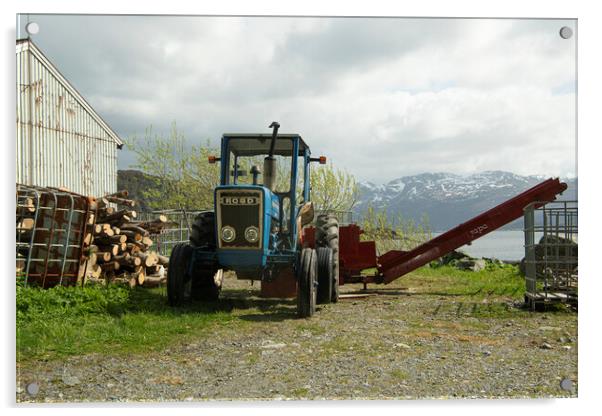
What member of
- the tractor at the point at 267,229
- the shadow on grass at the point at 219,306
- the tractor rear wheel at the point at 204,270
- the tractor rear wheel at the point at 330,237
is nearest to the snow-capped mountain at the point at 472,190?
the tractor at the point at 267,229

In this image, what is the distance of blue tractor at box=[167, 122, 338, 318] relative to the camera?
22.8 feet

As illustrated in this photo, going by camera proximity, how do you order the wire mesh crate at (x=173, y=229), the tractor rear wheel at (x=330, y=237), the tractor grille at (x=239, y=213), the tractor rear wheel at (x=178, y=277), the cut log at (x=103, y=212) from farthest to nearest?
the wire mesh crate at (x=173, y=229) → the cut log at (x=103, y=212) → the tractor rear wheel at (x=330, y=237) → the tractor rear wheel at (x=178, y=277) → the tractor grille at (x=239, y=213)

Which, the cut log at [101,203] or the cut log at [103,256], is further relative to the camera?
the cut log at [101,203]

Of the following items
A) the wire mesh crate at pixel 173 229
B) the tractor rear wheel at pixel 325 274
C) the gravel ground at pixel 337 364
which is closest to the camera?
the gravel ground at pixel 337 364

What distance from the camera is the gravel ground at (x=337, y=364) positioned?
4137 millimetres

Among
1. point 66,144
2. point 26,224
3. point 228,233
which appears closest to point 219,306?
point 228,233

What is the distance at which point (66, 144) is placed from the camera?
36.0 feet

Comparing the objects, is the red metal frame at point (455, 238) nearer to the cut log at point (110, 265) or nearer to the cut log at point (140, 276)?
the cut log at point (140, 276)

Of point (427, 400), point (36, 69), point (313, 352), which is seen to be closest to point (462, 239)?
point (313, 352)

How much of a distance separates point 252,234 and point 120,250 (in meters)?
3.77

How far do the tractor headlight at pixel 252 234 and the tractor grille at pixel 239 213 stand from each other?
0.03 meters

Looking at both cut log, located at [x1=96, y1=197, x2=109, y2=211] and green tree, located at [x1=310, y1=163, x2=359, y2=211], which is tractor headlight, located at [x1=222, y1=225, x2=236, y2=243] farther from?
green tree, located at [x1=310, y1=163, x2=359, y2=211]

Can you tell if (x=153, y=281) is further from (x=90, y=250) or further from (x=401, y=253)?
(x=401, y=253)

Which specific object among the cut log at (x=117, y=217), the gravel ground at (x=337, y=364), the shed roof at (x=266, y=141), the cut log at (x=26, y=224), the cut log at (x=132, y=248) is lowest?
the gravel ground at (x=337, y=364)
